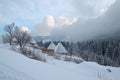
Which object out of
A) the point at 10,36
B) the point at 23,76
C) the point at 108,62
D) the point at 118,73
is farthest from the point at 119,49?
the point at 23,76

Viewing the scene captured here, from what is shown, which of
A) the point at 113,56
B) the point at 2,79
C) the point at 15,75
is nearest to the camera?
the point at 2,79

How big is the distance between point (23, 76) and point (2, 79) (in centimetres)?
59

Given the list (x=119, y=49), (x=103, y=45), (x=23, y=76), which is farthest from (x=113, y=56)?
(x=23, y=76)

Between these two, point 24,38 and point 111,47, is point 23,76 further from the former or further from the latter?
point 111,47

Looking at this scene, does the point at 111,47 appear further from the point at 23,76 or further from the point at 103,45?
the point at 23,76

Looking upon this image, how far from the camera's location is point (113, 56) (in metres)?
83.8

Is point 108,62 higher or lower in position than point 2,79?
lower

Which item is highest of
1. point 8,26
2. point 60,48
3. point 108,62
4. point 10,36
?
point 8,26

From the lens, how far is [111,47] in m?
94.8

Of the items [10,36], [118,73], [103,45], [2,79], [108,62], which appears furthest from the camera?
[103,45]

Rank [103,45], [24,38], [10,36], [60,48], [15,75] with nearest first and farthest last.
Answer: [15,75], [24,38], [60,48], [10,36], [103,45]

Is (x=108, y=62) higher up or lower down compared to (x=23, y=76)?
lower down

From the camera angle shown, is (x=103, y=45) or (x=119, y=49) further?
(x=103, y=45)

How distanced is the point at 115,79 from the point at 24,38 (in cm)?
3113
